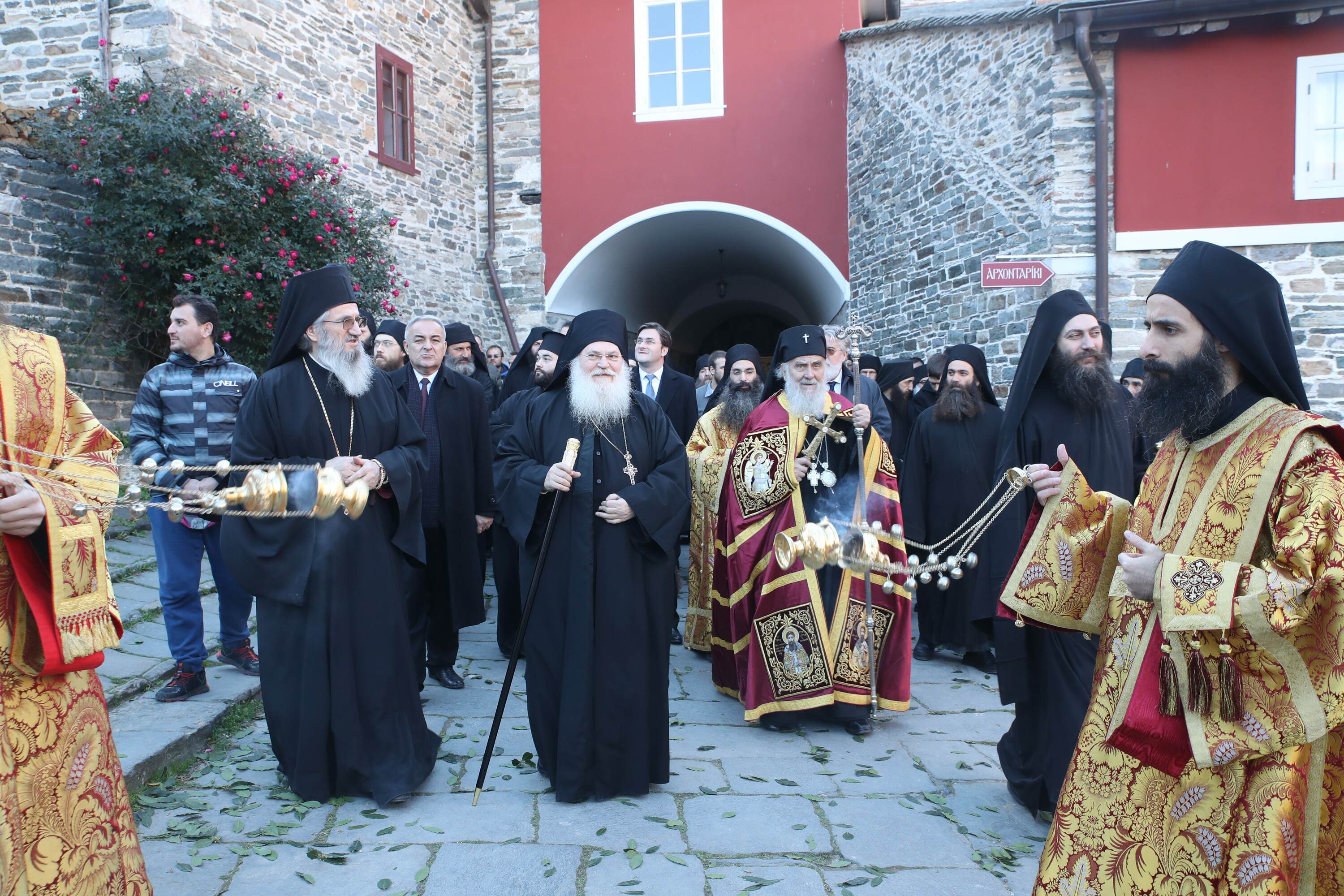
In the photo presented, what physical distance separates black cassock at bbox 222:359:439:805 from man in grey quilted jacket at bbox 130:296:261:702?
1.02m

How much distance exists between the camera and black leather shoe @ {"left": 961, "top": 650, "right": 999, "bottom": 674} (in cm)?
609

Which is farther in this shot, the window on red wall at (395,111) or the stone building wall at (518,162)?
the stone building wall at (518,162)

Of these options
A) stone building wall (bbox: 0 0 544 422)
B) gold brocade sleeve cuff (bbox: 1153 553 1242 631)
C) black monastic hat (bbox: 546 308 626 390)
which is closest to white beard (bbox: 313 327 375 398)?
black monastic hat (bbox: 546 308 626 390)

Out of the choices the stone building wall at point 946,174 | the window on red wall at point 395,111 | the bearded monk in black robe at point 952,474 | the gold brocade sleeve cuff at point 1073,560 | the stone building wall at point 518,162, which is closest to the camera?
the gold brocade sleeve cuff at point 1073,560

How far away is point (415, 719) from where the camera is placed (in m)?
4.05

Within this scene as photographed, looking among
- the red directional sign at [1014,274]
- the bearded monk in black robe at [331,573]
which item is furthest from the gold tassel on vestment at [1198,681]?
the red directional sign at [1014,274]

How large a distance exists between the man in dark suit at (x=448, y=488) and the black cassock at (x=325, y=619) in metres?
1.41

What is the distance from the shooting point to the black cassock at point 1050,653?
3670 millimetres

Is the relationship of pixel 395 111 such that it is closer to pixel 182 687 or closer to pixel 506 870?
pixel 182 687

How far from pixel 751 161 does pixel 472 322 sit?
5069mm

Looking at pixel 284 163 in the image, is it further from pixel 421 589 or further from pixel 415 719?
pixel 415 719

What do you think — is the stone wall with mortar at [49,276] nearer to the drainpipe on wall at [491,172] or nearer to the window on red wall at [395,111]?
the window on red wall at [395,111]

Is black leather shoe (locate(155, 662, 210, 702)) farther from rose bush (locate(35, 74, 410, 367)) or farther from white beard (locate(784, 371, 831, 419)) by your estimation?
rose bush (locate(35, 74, 410, 367))

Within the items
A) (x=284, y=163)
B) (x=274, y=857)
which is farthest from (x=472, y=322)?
(x=274, y=857)
